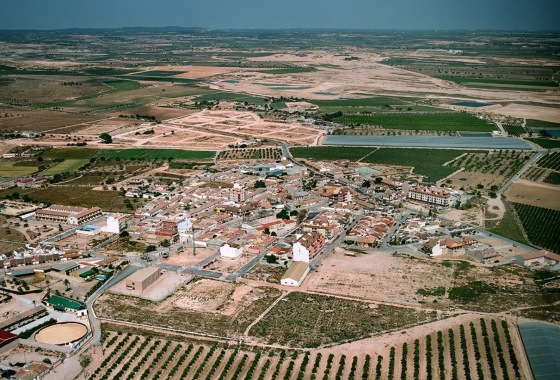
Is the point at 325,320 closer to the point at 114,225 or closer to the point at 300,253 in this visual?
the point at 300,253

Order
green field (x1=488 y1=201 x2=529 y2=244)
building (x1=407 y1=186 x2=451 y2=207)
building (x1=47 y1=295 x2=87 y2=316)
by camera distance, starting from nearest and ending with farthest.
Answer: building (x1=47 y1=295 x2=87 y2=316) < green field (x1=488 y1=201 x2=529 y2=244) < building (x1=407 y1=186 x2=451 y2=207)

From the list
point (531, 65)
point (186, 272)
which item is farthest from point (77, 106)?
point (531, 65)

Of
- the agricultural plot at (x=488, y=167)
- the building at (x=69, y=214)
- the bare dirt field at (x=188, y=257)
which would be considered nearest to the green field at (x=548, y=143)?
the agricultural plot at (x=488, y=167)

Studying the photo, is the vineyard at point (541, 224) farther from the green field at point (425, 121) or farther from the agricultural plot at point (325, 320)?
the green field at point (425, 121)

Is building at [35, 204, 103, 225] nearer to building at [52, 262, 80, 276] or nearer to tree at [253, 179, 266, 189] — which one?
building at [52, 262, 80, 276]

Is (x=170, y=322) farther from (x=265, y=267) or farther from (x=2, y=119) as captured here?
(x=2, y=119)

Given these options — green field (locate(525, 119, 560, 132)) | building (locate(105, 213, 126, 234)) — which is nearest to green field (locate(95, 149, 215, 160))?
building (locate(105, 213, 126, 234))
